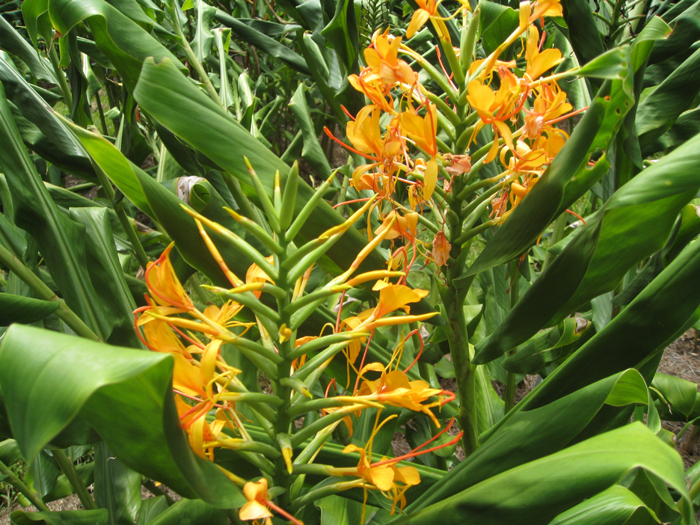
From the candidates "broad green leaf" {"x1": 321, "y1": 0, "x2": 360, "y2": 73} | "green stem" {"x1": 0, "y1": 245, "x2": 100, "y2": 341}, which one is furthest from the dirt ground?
"broad green leaf" {"x1": 321, "y1": 0, "x2": 360, "y2": 73}

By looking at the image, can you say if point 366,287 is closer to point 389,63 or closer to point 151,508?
point 389,63

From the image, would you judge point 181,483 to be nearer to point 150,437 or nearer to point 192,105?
point 150,437

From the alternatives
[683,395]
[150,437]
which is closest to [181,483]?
[150,437]

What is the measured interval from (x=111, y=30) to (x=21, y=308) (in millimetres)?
350

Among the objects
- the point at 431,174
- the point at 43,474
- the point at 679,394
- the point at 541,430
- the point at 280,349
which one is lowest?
the point at 43,474

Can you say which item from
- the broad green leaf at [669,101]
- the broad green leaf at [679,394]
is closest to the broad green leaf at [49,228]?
the broad green leaf at [669,101]

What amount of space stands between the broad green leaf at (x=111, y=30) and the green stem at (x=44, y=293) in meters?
0.28

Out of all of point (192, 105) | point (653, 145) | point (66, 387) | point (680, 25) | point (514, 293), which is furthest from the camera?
point (514, 293)

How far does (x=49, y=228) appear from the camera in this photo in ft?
2.18

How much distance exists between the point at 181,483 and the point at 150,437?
6cm

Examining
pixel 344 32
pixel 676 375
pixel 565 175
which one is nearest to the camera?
pixel 565 175

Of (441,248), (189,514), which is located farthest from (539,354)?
(189,514)

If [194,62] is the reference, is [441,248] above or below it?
below

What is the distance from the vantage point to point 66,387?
23 centimetres
